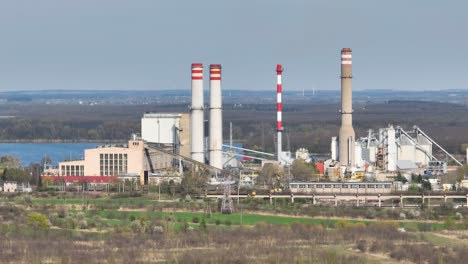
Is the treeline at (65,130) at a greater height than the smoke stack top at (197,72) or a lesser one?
lesser

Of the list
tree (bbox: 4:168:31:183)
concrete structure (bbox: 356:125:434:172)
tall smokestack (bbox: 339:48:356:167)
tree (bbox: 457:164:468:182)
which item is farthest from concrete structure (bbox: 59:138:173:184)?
tree (bbox: 457:164:468:182)

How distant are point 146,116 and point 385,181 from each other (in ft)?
30.1

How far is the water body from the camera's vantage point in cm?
5049

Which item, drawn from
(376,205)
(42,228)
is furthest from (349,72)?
(42,228)

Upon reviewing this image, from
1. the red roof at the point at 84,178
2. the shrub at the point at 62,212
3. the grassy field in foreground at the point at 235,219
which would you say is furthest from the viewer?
the red roof at the point at 84,178

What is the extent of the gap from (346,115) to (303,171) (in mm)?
2635

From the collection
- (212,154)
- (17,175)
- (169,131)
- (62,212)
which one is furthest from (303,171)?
(62,212)

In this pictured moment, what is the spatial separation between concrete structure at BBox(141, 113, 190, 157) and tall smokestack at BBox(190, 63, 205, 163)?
1.00 metres

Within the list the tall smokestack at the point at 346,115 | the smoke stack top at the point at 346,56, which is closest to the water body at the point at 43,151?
the tall smokestack at the point at 346,115

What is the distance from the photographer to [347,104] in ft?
127

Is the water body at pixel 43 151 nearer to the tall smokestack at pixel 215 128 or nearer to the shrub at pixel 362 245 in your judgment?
the tall smokestack at pixel 215 128

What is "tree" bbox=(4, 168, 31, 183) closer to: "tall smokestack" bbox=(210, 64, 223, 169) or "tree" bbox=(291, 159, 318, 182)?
"tall smokestack" bbox=(210, 64, 223, 169)

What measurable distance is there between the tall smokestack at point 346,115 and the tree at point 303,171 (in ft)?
3.55

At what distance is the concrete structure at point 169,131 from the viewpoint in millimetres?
39812
